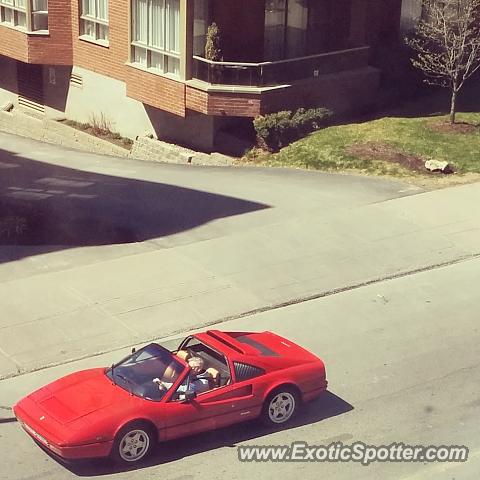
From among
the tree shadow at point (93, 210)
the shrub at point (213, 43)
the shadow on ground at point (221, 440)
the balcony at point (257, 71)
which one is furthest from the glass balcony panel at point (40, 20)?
the shadow on ground at point (221, 440)

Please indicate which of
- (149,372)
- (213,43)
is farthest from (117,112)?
(149,372)

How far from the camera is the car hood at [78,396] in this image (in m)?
12.0

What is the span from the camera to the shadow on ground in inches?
472

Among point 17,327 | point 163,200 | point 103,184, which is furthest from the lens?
point 103,184

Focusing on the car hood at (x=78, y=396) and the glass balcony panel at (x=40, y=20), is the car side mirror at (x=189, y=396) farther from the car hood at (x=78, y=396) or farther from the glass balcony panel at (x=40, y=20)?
the glass balcony panel at (x=40, y=20)

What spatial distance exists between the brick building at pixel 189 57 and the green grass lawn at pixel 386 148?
1.65 meters

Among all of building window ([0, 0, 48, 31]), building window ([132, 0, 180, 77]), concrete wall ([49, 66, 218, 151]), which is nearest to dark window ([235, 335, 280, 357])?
concrete wall ([49, 66, 218, 151])

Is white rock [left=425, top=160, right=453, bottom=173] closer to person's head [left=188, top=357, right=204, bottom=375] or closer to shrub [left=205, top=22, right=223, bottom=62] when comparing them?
shrub [left=205, top=22, right=223, bottom=62]

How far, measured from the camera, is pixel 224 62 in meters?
26.7

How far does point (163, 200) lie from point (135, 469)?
11.3 meters

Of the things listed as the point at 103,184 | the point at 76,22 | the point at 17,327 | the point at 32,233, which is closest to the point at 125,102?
the point at 76,22

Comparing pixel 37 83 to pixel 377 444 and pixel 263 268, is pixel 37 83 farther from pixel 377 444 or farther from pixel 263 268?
pixel 377 444

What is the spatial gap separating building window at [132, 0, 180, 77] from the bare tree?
693 cm

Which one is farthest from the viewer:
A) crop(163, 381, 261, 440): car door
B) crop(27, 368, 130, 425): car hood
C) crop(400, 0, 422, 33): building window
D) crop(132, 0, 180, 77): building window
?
crop(400, 0, 422, 33): building window
